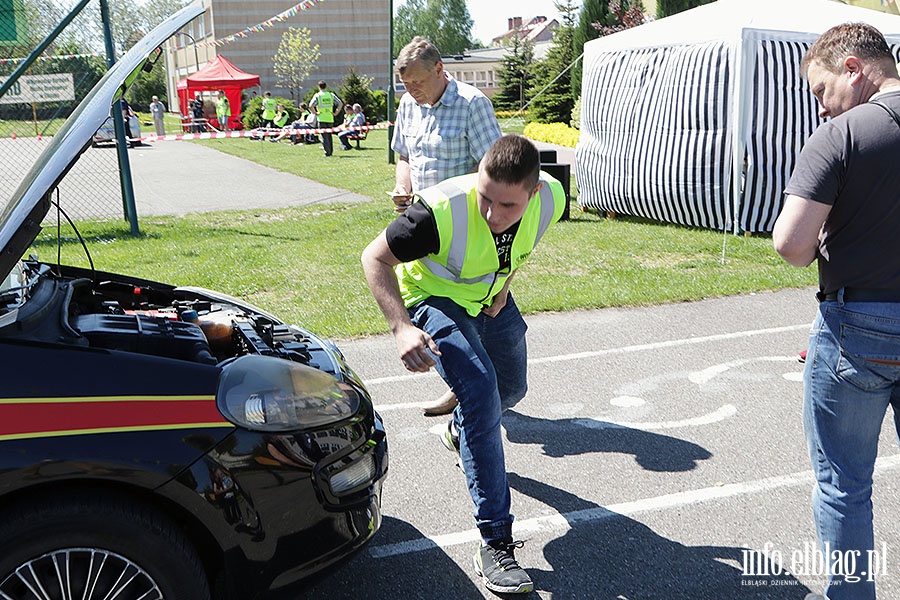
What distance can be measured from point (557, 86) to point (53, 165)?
28920 mm

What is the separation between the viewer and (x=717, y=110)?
10117 mm

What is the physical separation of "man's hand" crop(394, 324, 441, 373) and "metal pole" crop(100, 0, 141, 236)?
7014 mm

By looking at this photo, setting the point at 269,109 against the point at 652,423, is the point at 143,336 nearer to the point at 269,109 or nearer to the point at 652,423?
the point at 652,423

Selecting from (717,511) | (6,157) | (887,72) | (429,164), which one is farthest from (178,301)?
(6,157)

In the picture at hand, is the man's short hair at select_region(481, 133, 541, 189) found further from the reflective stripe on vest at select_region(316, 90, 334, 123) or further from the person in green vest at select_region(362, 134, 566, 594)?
the reflective stripe on vest at select_region(316, 90, 334, 123)

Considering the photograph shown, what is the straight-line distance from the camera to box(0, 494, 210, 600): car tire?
2.16 m

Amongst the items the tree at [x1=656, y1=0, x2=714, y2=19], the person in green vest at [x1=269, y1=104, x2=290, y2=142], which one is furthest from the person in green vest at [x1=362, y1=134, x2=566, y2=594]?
the person in green vest at [x1=269, y1=104, x2=290, y2=142]

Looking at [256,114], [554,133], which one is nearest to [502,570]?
[554,133]

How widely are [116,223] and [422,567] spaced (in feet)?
30.3

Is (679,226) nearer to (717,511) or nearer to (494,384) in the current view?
(717,511)

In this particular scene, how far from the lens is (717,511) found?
3666 mm

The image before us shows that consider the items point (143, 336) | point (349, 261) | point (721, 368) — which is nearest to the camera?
point (143, 336)

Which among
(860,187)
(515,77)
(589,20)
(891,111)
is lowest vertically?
(860,187)

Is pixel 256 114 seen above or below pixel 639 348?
above
